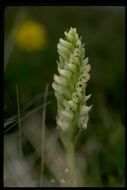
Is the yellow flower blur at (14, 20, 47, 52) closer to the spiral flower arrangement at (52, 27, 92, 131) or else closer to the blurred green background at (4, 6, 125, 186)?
the blurred green background at (4, 6, 125, 186)

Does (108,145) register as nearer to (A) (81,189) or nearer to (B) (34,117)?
(B) (34,117)

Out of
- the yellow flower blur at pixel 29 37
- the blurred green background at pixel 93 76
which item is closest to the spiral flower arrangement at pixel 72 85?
the blurred green background at pixel 93 76

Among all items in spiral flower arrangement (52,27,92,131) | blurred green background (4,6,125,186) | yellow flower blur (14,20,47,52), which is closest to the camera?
spiral flower arrangement (52,27,92,131)

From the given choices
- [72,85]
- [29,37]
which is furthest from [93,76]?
[72,85]

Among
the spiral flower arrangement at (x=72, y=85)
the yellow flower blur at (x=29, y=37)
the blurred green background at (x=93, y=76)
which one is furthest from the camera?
the yellow flower blur at (x=29, y=37)

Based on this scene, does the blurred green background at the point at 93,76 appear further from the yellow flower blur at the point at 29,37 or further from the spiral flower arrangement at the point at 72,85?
the spiral flower arrangement at the point at 72,85

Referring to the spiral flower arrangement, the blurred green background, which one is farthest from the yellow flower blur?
the spiral flower arrangement

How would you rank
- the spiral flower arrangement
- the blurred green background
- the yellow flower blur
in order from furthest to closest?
the yellow flower blur, the blurred green background, the spiral flower arrangement

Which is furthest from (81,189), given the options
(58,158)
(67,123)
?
(67,123)
